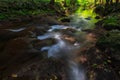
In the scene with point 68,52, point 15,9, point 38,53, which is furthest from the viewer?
point 15,9

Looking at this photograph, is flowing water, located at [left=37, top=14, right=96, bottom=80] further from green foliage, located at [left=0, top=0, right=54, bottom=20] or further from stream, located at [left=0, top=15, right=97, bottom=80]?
green foliage, located at [left=0, top=0, right=54, bottom=20]

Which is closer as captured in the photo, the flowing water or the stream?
the stream

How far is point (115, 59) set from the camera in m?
9.98

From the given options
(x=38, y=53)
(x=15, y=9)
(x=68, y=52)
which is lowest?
(x=68, y=52)

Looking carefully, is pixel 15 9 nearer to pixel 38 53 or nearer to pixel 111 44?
pixel 38 53

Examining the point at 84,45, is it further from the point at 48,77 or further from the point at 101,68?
the point at 48,77

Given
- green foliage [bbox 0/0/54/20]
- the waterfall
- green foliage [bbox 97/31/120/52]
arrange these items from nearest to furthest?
the waterfall → green foliage [bbox 97/31/120/52] → green foliage [bbox 0/0/54/20]

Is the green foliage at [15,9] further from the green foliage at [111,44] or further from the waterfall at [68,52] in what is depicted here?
the green foliage at [111,44]

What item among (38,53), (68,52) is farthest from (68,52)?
(38,53)

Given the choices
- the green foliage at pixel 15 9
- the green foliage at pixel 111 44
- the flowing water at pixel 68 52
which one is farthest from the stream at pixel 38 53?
the green foliage at pixel 15 9

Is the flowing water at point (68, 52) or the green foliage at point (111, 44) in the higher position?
the green foliage at point (111, 44)

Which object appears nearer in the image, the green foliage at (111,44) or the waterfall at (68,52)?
the waterfall at (68,52)

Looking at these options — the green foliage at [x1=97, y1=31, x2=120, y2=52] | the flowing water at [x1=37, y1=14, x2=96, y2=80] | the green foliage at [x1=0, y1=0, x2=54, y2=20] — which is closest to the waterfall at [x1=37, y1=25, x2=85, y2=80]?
the flowing water at [x1=37, y1=14, x2=96, y2=80]

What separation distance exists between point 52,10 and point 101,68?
2119 cm
